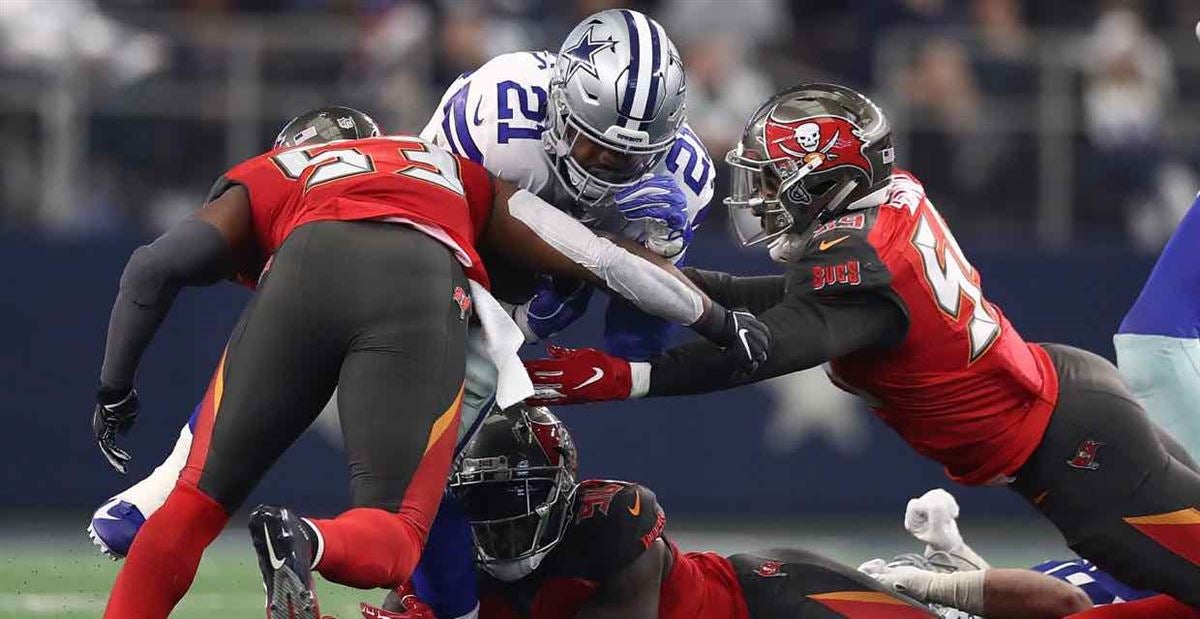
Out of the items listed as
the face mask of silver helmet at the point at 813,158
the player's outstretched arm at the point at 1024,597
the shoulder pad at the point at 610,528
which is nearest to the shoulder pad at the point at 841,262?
the face mask of silver helmet at the point at 813,158

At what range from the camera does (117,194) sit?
32.2 ft

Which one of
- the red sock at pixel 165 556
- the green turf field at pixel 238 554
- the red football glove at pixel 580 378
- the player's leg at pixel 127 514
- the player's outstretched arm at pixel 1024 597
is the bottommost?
the green turf field at pixel 238 554

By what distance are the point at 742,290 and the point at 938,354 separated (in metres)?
0.76

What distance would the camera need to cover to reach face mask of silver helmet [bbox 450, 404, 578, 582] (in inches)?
197

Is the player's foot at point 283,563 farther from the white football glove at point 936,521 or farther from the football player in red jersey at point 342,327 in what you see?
the white football glove at point 936,521

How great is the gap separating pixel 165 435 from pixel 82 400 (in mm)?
448

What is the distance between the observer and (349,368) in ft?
14.7

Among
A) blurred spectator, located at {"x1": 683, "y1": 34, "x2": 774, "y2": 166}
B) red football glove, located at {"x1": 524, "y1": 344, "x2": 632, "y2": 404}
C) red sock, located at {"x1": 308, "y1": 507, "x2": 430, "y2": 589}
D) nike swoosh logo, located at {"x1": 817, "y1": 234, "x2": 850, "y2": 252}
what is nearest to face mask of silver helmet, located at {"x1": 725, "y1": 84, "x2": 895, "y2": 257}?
nike swoosh logo, located at {"x1": 817, "y1": 234, "x2": 850, "y2": 252}

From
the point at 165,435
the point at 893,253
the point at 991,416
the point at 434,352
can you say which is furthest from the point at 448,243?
the point at 165,435

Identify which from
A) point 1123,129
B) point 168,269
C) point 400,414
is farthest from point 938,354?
point 1123,129

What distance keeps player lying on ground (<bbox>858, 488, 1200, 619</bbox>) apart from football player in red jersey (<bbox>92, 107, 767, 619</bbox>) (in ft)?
3.41

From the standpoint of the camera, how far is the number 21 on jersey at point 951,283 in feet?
16.6

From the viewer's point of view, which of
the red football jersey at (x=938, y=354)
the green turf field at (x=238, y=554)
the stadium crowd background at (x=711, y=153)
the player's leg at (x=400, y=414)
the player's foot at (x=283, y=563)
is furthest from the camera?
the stadium crowd background at (x=711, y=153)

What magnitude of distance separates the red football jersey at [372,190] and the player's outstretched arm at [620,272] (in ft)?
0.45
